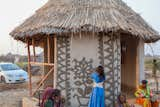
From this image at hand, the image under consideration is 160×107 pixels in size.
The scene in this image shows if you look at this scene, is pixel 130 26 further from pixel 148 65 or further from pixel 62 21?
pixel 148 65

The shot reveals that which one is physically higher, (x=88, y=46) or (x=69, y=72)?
(x=88, y=46)

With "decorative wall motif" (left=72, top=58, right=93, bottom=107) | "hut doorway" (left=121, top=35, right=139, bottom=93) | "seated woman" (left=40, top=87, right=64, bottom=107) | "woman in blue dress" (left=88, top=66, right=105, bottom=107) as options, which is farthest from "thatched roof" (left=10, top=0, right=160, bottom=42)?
"seated woman" (left=40, top=87, right=64, bottom=107)

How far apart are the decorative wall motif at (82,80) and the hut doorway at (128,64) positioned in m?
3.15

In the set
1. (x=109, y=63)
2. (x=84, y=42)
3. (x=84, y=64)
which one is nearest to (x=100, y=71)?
(x=109, y=63)

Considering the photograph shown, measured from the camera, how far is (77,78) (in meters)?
9.52

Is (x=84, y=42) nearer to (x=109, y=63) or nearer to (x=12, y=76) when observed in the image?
(x=109, y=63)

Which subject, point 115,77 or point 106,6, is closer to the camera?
point 115,77

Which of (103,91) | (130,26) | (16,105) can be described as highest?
(130,26)

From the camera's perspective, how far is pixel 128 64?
12609mm

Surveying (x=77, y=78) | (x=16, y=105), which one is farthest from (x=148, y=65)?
(x=77, y=78)

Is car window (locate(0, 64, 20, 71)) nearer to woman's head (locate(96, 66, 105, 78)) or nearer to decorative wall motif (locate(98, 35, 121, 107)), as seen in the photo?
decorative wall motif (locate(98, 35, 121, 107))

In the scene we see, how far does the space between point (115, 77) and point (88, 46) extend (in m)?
1.22

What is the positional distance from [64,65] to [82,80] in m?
0.71

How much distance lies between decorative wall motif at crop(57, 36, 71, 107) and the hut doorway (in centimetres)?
337
